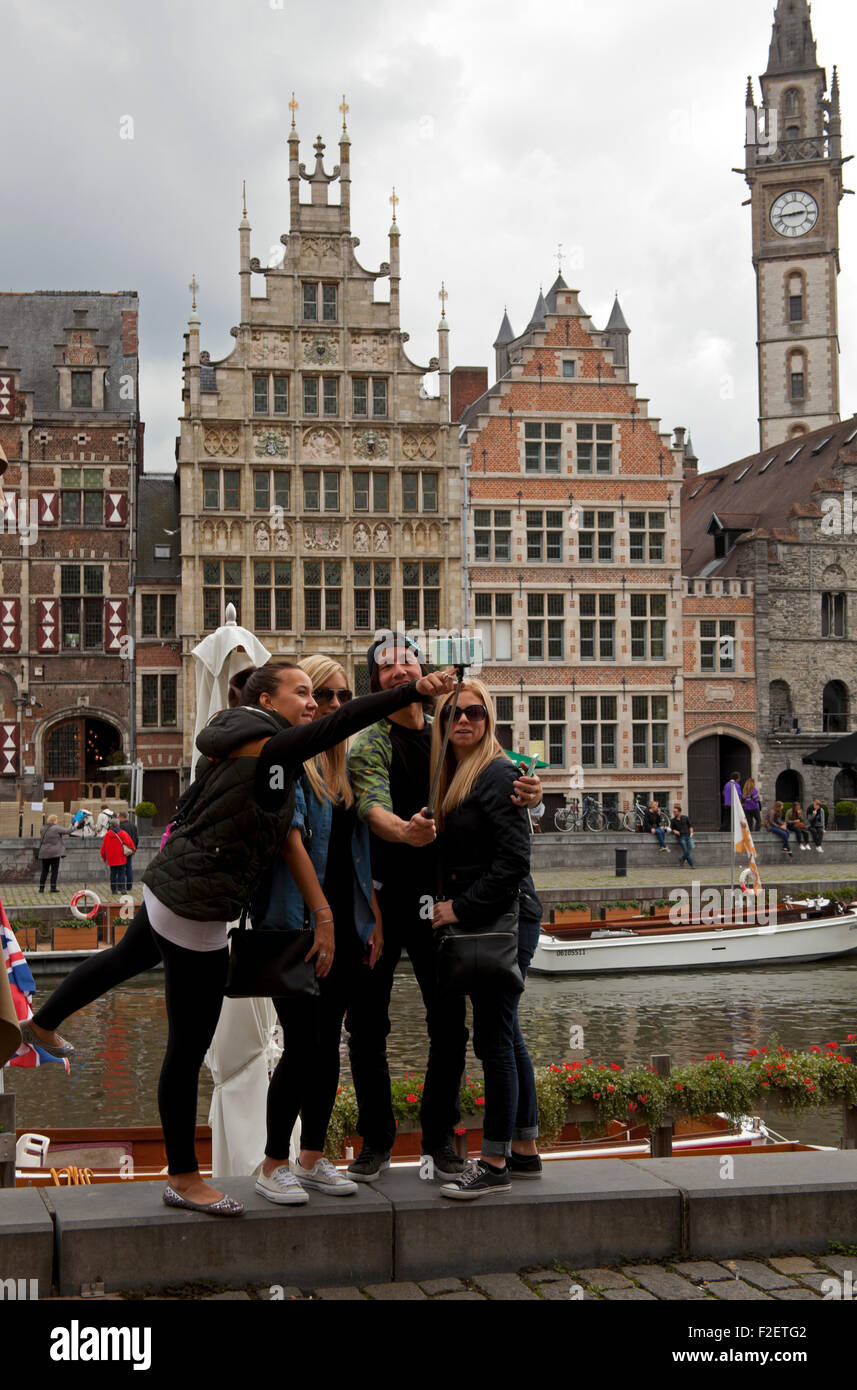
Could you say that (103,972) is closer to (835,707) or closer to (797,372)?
(835,707)

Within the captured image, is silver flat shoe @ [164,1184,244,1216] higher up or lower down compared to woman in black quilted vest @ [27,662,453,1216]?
lower down

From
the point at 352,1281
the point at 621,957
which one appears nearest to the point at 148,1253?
the point at 352,1281

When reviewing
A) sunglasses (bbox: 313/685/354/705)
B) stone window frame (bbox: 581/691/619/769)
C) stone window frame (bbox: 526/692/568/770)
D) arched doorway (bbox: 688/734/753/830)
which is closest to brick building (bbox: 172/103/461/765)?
stone window frame (bbox: 526/692/568/770)

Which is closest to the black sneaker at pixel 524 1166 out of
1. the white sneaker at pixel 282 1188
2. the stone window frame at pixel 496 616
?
the white sneaker at pixel 282 1188

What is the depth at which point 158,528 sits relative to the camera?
3631 cm

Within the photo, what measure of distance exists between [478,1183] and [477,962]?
654 millimetres

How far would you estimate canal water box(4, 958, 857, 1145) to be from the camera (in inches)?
416

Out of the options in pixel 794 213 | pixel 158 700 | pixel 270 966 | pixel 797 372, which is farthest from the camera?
pixel 794 213

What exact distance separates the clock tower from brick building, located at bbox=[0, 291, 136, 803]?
30.0 m

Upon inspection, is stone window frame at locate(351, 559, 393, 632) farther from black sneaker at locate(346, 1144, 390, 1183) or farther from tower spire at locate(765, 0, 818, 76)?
tower spire at locate(765, 0, 818, 76)

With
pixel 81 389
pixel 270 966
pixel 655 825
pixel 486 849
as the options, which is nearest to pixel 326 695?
pixel 486 849

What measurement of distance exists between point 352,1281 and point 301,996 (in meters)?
0.82

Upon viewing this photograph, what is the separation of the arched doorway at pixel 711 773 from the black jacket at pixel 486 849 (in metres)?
31.9
